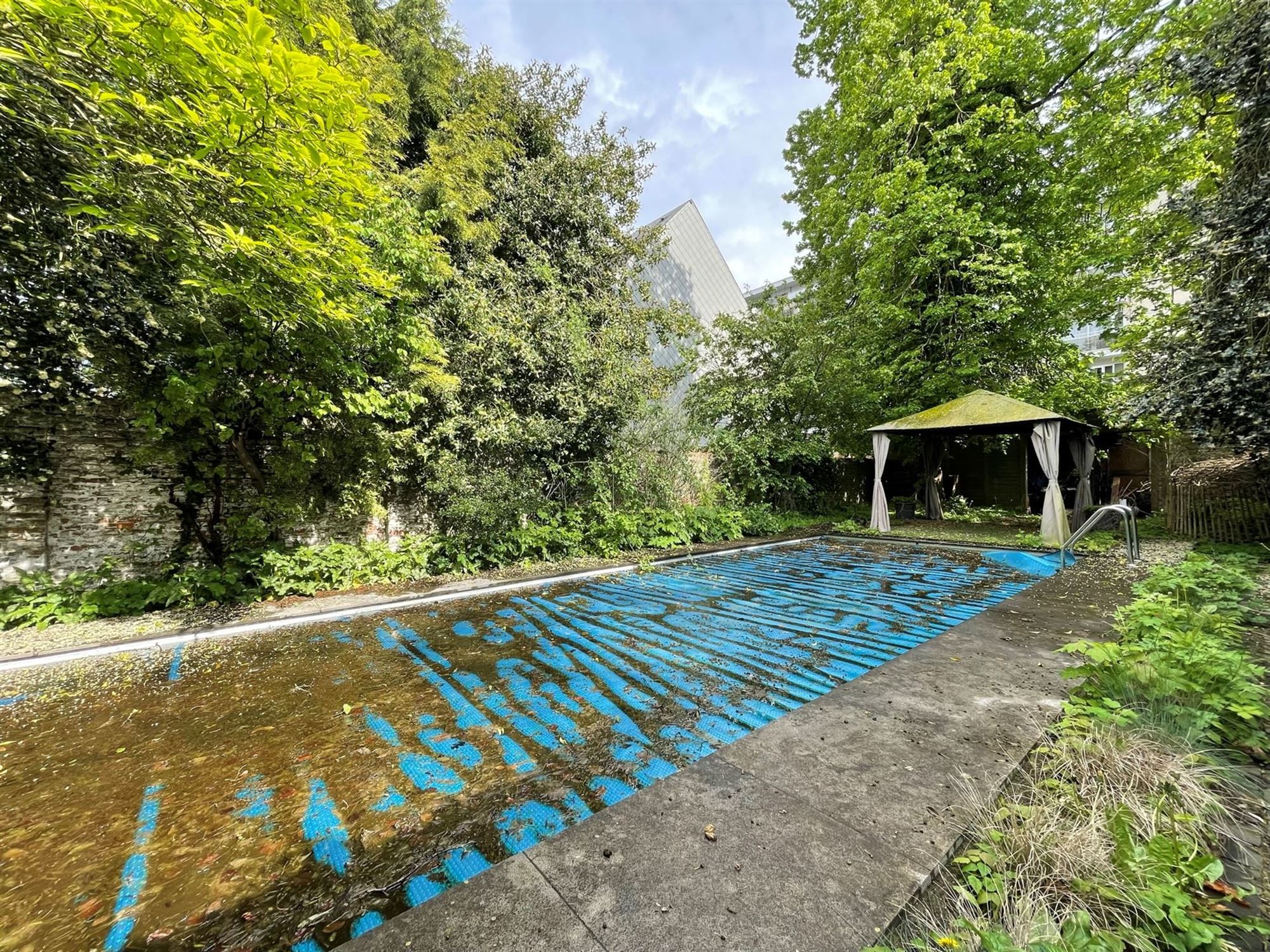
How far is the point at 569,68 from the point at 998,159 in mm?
9089

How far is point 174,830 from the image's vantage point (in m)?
1.69

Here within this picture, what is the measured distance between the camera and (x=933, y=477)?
10797mm

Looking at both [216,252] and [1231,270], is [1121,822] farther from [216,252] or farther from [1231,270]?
[1231,270]

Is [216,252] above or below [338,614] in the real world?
above

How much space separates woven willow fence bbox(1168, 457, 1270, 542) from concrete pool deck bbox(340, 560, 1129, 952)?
7520 millimetres

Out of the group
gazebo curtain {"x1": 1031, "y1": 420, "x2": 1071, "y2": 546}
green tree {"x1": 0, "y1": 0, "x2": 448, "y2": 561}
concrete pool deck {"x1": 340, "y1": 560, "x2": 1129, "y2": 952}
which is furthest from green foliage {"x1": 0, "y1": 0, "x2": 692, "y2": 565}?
gazebo curtain {"x1": 1031, "y1": 420, "x2": 1071, "y2": 546}

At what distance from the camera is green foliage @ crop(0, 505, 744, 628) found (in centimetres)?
414

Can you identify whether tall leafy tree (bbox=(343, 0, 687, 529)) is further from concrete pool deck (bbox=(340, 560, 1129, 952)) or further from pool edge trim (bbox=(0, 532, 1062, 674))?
concrete pool deck (bbox=(340, 560, 1129, 952))

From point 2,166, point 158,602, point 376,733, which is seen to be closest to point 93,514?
point 158,602

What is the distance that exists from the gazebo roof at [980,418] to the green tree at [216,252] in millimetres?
8639

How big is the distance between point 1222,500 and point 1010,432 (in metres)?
2.85

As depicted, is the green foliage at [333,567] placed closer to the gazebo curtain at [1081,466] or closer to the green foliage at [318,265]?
the green foliage at [318,265]

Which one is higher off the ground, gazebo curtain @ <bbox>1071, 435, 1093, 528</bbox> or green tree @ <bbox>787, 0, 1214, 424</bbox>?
green tree @ <bbox>787, 0, 1214, 424</bbox>

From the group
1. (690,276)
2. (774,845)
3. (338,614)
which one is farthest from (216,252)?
(690,276)
